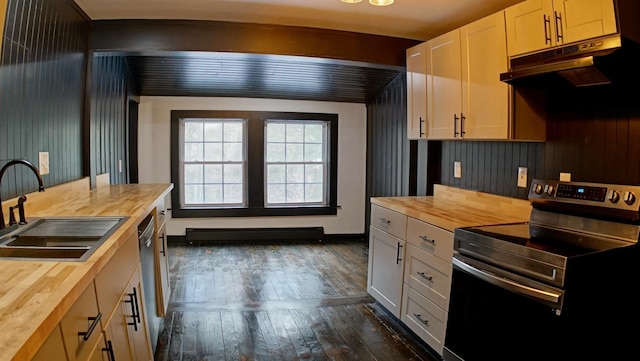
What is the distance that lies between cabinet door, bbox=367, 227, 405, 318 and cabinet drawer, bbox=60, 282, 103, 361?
6.46 feet

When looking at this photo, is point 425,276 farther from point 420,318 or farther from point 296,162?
point 296,162

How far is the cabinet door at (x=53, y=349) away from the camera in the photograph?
0.89 meters

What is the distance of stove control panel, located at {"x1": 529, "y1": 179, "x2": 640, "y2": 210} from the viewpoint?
6.20 ft

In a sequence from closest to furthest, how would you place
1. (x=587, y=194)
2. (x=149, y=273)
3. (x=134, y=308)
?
(x=134, y=308) < (x=587, y=194) < (x=149, y=273)

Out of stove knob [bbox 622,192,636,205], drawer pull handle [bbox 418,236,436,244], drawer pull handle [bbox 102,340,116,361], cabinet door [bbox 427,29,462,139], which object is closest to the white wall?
cabinet door [bbox 427,29,462,139]

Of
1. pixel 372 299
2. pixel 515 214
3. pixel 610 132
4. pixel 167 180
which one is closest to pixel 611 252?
pixel 610 132

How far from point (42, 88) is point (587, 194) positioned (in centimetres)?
290

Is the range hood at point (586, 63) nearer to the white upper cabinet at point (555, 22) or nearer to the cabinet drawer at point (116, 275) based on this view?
the white upper cabinet at point (555, 22)

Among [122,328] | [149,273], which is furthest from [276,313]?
[122,328]

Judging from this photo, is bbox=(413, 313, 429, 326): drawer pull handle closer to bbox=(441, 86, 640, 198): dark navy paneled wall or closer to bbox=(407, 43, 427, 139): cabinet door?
bbox=(441, 86, 640, 198): dark navy paneled wall

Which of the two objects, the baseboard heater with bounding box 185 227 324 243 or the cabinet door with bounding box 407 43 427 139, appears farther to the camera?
the baseboard heater with bounding box 185 227 324 243

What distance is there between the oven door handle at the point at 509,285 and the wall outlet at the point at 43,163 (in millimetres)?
2300

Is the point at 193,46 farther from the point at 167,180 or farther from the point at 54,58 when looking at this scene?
the point at 167,180

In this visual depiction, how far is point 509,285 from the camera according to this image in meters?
1.86
